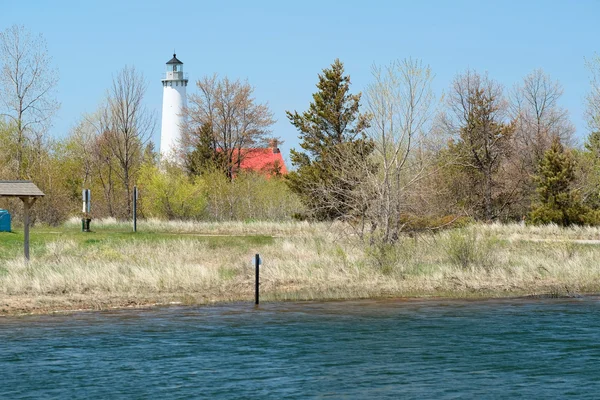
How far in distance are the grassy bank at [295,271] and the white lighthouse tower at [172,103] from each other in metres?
40.5

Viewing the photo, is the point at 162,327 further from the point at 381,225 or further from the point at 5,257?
the point at 5,257

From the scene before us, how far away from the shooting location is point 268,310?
23.0 meters

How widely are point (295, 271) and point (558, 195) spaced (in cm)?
2185

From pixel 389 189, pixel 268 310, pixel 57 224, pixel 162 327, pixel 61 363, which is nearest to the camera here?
pixel 61 363

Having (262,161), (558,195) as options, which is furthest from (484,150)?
(262,161)

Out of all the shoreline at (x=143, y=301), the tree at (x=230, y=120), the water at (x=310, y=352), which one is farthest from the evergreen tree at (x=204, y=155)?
the water at (x=310, y=352)

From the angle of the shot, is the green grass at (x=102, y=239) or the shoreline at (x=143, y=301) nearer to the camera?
the shoreline at (x=143, y=301)

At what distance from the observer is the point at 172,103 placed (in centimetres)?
7594

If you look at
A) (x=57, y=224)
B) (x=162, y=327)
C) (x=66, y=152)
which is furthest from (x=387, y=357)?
(x=66, y=152)

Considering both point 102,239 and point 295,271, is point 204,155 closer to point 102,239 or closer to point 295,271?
point 102,239

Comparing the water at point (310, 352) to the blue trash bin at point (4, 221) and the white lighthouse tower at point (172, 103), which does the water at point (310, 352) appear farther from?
the white lighthouse tower at point (172, 103)

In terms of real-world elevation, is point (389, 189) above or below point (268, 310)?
above

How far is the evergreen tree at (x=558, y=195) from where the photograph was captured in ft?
147

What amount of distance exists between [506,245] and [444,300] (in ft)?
34.0
